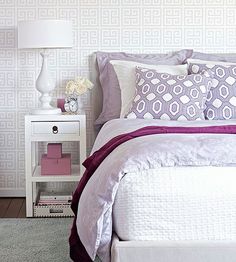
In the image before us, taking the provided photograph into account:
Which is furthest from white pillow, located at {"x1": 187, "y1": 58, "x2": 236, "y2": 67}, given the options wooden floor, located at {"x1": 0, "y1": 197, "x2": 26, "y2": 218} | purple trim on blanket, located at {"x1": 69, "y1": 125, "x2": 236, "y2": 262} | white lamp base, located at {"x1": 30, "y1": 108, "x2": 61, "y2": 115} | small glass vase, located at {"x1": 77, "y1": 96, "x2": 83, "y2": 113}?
wooden floor, located at {"x1": 0, "y1": 197, "x2": 26, "y2": 218}

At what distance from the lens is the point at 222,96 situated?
3768 mm

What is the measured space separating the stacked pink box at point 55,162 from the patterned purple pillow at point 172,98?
57 centimetres

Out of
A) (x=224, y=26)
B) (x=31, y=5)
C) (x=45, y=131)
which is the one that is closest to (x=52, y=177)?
(x=45, y=131)

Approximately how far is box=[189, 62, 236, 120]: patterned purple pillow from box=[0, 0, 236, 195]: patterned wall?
1.83 ft

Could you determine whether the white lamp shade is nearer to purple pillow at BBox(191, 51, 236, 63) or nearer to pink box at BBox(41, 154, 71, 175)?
pink box at BBox(41, 154, 71, 175)

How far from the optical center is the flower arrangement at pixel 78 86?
404 cm

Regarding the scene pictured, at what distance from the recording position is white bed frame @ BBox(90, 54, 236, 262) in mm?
2238

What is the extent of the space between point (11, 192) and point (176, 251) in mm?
2417

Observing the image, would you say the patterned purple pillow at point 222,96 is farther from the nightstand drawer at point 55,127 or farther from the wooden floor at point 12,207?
the wooden floor at point 12,207

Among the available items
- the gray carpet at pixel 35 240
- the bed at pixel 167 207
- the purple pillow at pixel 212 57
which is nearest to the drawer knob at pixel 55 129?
the gray carpet at pixel 35 240

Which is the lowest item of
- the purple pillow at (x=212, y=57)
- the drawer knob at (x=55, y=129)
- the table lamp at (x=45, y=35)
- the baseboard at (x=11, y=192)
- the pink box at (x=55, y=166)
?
the baseboard at (x=11, y=192)

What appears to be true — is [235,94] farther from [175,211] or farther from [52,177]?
[175,211]

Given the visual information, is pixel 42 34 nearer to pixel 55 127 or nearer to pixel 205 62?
pixel 55 127

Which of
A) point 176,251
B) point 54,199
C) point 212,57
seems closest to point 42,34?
point 54,199
